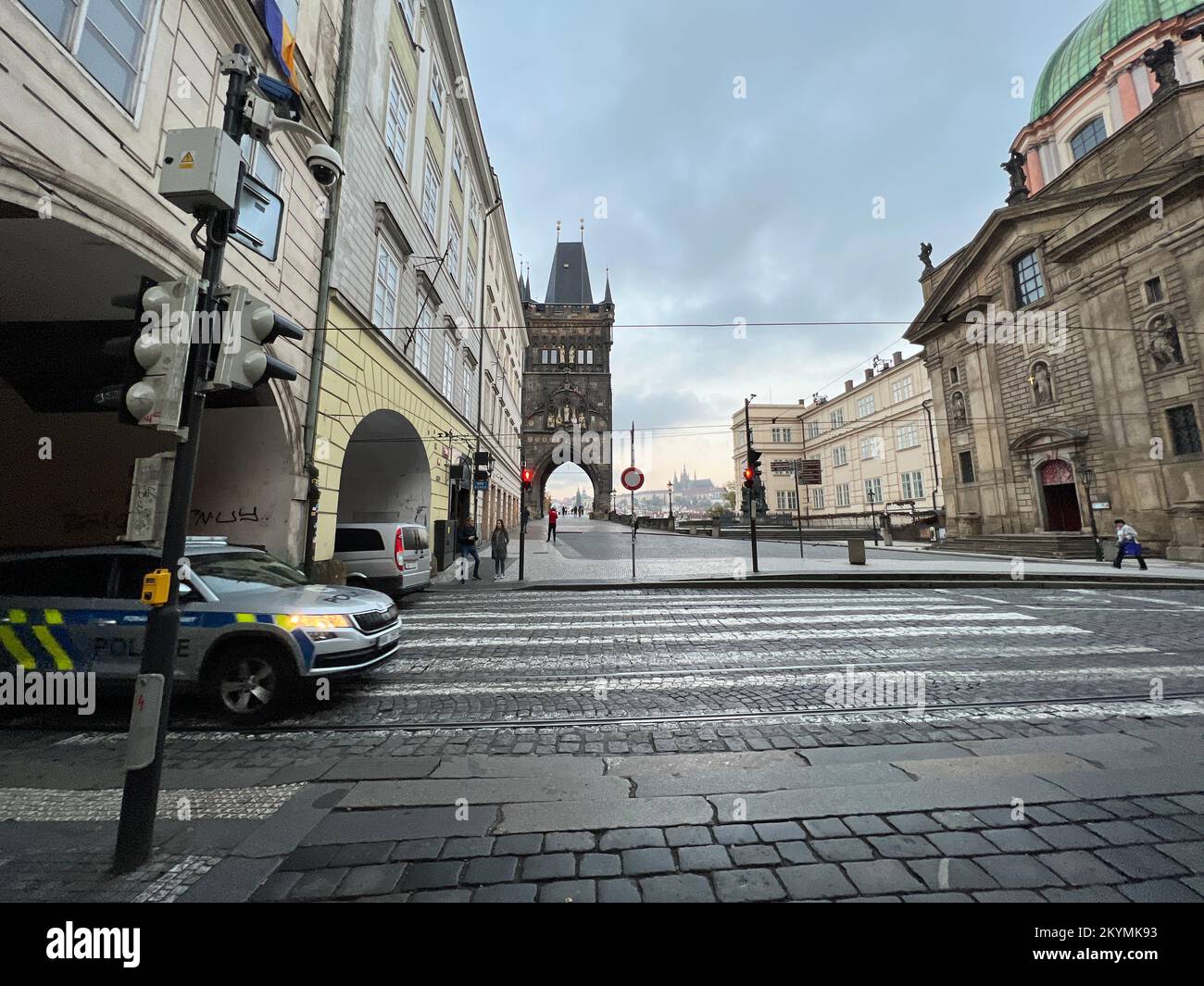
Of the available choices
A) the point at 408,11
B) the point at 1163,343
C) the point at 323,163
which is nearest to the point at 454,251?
the point at 408,11

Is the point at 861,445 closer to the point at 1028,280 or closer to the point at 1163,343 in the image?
the point at 1028,280

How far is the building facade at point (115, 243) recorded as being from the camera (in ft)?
16.8

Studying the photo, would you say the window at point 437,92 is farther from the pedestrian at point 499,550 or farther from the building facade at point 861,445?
the building facade at point 861,445

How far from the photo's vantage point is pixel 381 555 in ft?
35.8

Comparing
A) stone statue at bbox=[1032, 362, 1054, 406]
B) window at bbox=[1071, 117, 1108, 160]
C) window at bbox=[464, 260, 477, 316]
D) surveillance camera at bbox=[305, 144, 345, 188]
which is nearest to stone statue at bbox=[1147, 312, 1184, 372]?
stone statue at bbox=[1032, 362, 1054, 406]

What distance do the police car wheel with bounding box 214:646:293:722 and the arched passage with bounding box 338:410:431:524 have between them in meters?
10.9

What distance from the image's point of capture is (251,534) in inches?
372

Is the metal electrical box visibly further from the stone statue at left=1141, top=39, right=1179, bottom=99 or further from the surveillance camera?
the stone statue at left=1141, top=39, right=1179, bottom=99

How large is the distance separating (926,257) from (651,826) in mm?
43633

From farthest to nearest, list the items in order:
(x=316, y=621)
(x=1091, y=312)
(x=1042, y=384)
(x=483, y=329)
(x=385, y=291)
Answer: (x=1042, y=384) < (x=483, y=329) < (x=1091, y=312) < (x=385, y=291) < (x=316, y=621)

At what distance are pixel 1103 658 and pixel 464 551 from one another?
45.7 feet

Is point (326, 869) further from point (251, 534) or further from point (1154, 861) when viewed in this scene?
point (251, 534)

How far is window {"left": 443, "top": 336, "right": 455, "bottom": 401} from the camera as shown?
1825cm
